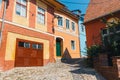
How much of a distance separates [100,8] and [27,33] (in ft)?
25.1

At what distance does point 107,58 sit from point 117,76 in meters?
1.13

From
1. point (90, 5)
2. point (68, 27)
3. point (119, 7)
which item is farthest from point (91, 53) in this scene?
point (68, 27)

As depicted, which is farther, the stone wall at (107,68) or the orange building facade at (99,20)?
the orange building facade at (99,20)

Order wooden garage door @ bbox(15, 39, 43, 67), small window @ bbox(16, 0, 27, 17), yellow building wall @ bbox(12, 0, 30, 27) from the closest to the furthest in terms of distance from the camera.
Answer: wooden garage door @ bbox(15, 39, 43, 67) → yellow building wall @ bbox(12, 0, 30, 27) → small window @ bbox(16, 0, 27, 17)

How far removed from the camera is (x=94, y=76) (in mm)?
7715

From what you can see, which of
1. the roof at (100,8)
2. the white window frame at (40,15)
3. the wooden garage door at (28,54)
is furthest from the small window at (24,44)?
the roof at (100,8)

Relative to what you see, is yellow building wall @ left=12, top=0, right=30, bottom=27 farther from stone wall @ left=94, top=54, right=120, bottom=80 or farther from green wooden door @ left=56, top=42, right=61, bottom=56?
stone wall @ left=94, top=54, right=120, bottom=80

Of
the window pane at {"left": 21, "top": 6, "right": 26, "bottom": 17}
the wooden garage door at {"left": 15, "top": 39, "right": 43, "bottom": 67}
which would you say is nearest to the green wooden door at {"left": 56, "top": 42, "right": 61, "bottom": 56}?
the wooden garage door at {"left": 15, "top": 39, "right": 43, "bottom": 67}

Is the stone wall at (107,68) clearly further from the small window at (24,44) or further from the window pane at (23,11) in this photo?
the window pane at (23,11)

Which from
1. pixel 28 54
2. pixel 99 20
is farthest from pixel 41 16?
pixel 99 20

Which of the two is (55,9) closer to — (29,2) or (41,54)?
(29,2)

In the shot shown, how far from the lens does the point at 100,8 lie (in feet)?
46.7

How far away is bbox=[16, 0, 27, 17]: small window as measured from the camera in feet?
38.7

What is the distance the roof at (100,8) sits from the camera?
12635 millimetres
